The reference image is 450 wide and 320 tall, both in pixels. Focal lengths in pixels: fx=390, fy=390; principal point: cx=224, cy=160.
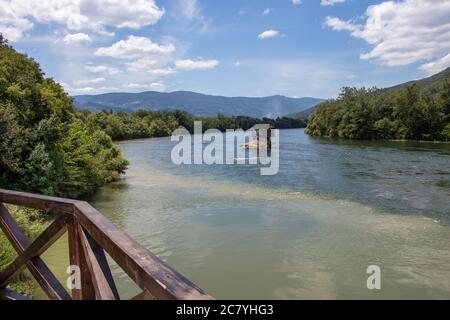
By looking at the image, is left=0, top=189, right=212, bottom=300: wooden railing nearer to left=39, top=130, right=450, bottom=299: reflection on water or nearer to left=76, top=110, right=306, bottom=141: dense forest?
left=39, top=130, right=450, bottom=299: reflection on water

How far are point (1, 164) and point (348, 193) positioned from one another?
1954 centimetres

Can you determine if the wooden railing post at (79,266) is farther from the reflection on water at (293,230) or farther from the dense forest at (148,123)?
the dense forest at (148,123)

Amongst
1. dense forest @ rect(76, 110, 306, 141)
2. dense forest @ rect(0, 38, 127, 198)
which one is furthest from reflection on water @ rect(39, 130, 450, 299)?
dense forest @ rect(76, 110, 306, 141)

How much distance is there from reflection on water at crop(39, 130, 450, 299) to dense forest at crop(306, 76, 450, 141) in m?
53.8

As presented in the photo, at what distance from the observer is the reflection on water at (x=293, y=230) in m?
11.5

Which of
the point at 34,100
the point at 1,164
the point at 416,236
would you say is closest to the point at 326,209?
the point at 416,236

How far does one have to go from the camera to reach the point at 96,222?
3172 mm

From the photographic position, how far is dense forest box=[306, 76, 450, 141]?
7938cm

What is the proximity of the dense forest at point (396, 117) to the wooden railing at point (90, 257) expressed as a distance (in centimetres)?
8269

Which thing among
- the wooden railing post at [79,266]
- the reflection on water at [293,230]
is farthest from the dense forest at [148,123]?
the wooden railing post at [79,266]

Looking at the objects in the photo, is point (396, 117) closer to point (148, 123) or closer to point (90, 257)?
point (148, 123)

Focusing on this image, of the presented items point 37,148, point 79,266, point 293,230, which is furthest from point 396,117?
point 79,266

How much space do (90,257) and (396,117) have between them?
304 ft
